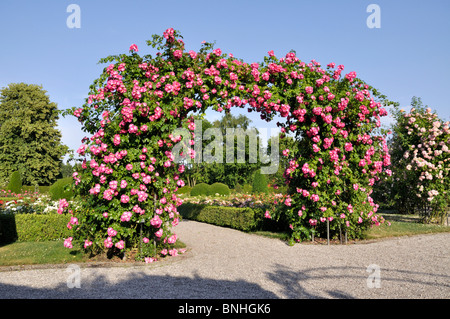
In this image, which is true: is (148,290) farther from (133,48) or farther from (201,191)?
(201,191)

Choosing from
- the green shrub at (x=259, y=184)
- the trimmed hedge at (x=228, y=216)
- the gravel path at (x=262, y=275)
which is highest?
the green shrub at (x=259, y=184)

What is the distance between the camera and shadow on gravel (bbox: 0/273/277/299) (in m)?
4.23

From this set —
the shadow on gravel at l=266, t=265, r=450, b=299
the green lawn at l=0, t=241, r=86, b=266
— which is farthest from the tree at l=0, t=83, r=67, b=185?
the shadow on gravel at l=266, t=265, r=450, b=299

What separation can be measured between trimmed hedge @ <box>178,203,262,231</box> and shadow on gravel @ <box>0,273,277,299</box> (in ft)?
16.8

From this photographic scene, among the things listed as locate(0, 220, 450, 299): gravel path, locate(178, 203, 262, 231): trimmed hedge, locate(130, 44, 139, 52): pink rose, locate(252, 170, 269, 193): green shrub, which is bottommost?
locate(0, 220, 450, 299): gravel path

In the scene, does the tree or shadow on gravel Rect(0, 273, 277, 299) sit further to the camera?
the tree

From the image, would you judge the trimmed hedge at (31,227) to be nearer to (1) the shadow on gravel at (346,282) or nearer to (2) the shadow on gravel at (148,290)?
(2) the shadow on gravel at (148,290)

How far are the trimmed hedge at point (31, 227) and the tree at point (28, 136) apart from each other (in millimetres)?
24031

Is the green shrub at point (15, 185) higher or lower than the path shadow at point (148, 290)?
higher

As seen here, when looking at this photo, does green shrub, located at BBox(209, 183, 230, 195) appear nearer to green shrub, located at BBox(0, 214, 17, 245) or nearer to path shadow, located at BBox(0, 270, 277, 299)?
green shrub, located at BBox(0, 214, 17, 245)

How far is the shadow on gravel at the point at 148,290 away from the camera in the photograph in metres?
4.23

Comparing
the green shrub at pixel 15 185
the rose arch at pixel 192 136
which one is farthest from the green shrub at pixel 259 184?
the green shrub at pixel 15 185
